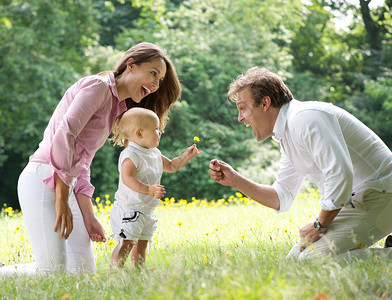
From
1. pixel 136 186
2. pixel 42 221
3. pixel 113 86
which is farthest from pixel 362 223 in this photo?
pixel 42 221

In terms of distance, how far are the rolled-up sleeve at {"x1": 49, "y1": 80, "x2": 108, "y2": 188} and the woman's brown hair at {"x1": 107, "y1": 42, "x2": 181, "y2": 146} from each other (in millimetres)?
435

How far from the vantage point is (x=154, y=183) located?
352cm

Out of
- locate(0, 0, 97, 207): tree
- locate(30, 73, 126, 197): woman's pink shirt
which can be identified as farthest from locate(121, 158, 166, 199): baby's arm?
locate(0, 0, 97, 207): tree

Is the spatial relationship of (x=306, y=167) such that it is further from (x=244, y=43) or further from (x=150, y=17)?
(x=150, y=17)

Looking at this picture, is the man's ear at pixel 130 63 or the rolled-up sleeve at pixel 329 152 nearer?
the rolled-up sleeve at pixel 329 152

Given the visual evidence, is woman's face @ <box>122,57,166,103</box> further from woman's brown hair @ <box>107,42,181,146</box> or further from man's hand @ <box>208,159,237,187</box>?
man's hand @ <box>208,159,237,187</box>

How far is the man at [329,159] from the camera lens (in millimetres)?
3012

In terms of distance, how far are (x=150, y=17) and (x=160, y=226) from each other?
10.8 m

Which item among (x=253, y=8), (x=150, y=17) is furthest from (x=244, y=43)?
(x=150, y=17)

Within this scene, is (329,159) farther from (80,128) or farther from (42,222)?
(42,222)

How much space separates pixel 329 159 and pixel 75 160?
180 centimetres

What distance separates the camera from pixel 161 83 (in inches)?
155

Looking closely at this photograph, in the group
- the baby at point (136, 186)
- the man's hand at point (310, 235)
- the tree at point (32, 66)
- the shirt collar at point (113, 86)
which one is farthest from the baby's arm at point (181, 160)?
the tree at point (32, 66)

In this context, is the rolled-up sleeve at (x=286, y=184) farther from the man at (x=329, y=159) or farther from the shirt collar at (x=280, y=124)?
the shirt collar at (x=280, y=124)
